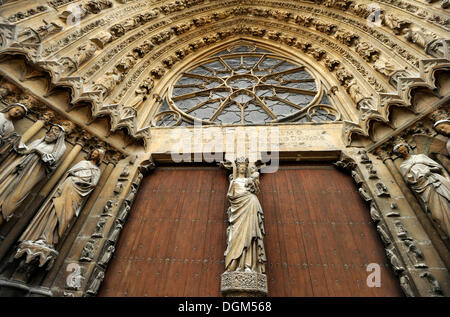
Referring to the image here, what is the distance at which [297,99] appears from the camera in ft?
21.3

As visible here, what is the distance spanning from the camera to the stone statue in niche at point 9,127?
340 centimetres

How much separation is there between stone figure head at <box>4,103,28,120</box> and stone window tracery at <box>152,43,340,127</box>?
2660 millimetres

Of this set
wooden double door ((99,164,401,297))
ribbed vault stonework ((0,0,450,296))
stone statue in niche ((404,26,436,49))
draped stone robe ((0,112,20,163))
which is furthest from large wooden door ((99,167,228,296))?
stone statue in niche ((404,26,436,49))

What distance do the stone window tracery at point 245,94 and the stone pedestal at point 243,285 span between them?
361cm

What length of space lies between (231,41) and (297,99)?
361 cm

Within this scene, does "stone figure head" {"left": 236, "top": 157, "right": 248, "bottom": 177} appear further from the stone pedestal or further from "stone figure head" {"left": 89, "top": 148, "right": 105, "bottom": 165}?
"stone figure head" {"left": 89, "top": 148, "right": 105, "bottom": 165}

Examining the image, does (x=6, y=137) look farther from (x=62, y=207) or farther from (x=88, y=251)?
(x=88, y=251)

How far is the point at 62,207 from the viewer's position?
3469 millimetres

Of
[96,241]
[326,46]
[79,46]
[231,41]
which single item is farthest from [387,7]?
[96,241]

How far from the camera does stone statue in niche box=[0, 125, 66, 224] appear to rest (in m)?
3.17

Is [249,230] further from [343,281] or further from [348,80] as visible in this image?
[348,80]

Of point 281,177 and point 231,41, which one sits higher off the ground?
point 231,41

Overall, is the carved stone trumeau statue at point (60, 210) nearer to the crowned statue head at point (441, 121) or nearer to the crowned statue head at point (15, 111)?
the crowned statue head at point (15, 111)

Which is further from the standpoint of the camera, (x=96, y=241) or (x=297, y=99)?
(x=297, y=99)
